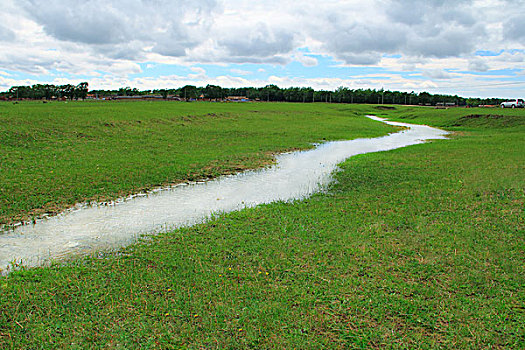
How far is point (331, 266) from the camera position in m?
7.47

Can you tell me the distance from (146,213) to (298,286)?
681 cm

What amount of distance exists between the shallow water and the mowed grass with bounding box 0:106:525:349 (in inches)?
44.3

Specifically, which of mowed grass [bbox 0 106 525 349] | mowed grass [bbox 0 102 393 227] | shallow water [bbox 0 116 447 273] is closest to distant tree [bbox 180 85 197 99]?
mowed grass [bbox 0 102 393 227]

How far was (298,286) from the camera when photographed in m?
6.75

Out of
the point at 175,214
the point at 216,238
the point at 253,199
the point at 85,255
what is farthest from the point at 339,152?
the point at 85,255

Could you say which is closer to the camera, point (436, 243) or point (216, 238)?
point (436, 243)

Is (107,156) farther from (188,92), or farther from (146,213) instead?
(188,92)

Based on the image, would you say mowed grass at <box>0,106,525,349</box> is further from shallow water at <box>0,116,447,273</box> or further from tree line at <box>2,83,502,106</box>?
tree line at <box>2,83,502,106</box>

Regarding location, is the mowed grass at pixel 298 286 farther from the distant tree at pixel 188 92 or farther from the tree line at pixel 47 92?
the distant tree at pixel 188 92

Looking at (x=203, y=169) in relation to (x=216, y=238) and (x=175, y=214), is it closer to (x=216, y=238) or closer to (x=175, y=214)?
(x=175, y=214)

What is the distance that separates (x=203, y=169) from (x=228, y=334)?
13442 millimetres

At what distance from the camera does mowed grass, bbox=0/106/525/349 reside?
215 inches

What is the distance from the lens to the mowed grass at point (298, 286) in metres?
5.47

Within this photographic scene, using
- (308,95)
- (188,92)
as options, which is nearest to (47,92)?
(188,92)
